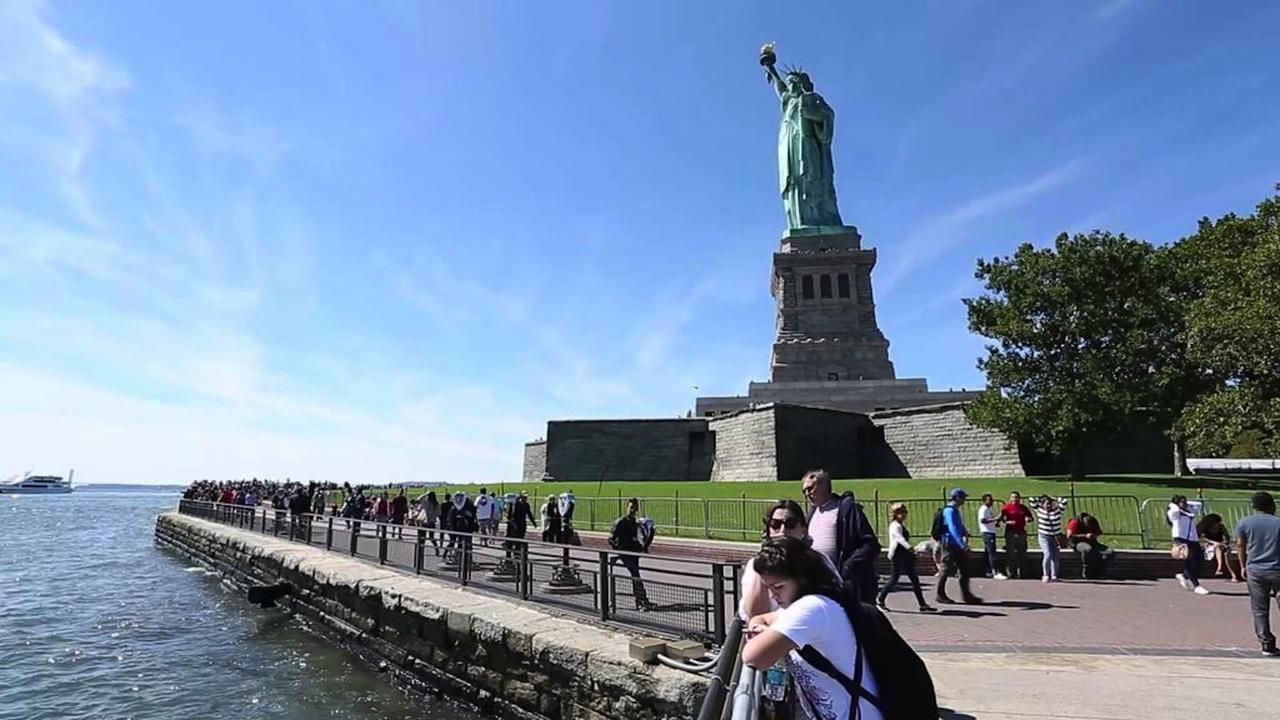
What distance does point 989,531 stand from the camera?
13578 millimetres

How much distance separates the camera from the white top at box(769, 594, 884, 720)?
8.25ft

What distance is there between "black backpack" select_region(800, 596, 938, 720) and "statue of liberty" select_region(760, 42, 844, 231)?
222 ft

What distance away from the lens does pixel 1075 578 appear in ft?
45.7

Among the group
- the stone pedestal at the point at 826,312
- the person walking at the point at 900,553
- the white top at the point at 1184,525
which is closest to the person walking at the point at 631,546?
the person walking at the point at 900,553

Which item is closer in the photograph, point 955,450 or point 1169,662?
point 1169,662

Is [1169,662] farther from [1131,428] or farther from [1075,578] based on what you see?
[1131,428]

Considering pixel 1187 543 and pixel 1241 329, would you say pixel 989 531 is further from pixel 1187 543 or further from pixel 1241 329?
pixel 1241 329

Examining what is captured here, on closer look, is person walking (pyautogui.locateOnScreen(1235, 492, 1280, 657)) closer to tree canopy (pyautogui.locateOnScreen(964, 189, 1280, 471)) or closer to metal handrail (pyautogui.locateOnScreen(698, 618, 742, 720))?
metal handrail (pyautogui.locateOnScreen(698, 618, 742, 720))

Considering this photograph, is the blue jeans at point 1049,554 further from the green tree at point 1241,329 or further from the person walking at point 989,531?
the green tree at point 1241,329

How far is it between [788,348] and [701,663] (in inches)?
2147

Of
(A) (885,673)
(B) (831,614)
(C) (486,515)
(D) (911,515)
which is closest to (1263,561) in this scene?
(A) (885,673)

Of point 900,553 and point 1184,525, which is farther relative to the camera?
point 1184,525

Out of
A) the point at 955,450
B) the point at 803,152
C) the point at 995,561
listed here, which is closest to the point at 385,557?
the point at 995,561

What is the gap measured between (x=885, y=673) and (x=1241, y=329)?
26.8 metres
